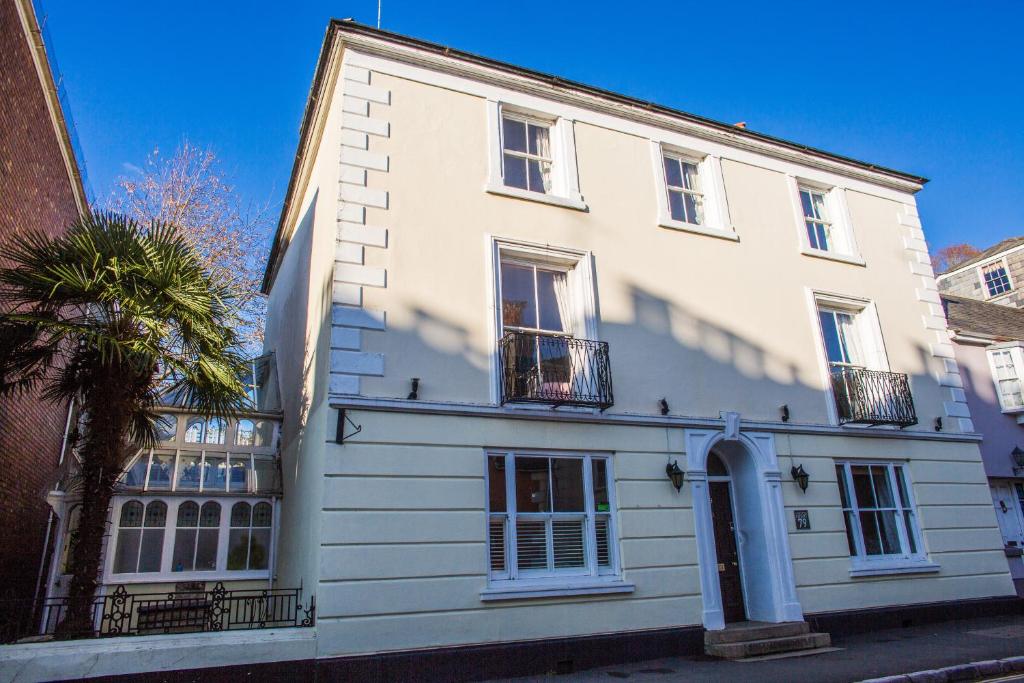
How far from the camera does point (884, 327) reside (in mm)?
13719

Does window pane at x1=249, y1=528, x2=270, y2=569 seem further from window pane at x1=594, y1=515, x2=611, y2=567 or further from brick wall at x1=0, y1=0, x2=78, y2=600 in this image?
window pane at x1=594, y1=515, x2=611, y2=567

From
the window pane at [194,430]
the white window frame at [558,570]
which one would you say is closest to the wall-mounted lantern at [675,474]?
the white window frame at [558,570]

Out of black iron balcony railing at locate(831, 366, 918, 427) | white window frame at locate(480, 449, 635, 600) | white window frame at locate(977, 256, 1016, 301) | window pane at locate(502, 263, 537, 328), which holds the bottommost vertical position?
white window frame at locate(480, 449, 635, 600)

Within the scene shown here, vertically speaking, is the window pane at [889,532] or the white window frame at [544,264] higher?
the white window frame at [544,264]

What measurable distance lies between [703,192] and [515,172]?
403cm

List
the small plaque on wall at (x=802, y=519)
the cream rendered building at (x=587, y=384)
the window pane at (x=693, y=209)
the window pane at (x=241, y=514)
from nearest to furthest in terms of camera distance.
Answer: the cream rendered building at (x=587, y=384) → the window pane at (x=241, y=514) → the small plaque on wall at (x=802, y=519) → the window pane at (x=693, y=209)

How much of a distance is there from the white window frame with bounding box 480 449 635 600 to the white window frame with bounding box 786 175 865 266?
697 cm

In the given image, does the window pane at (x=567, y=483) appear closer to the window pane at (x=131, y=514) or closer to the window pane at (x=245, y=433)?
the window pane at (x=245, y=433)

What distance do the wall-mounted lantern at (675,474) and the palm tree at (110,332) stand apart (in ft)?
20.8

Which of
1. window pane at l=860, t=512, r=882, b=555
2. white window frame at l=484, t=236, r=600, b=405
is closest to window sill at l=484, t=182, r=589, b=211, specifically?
white window frame at l=484, t=236, r=600, b=405

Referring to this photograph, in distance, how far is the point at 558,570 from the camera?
9.43 metres

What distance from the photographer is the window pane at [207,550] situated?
1013 centimetres

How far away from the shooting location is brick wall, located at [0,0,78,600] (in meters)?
10.1

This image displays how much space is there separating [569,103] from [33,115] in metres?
9.14
